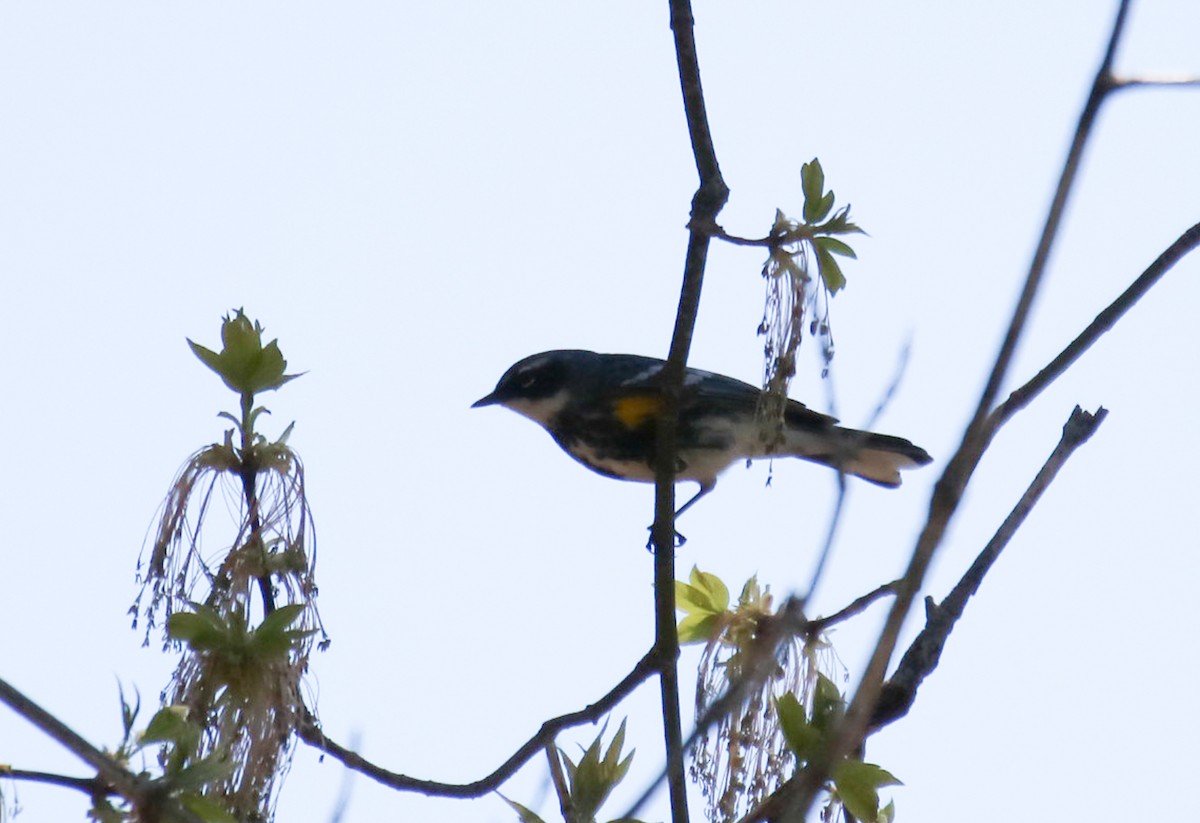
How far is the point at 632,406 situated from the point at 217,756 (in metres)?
3.62

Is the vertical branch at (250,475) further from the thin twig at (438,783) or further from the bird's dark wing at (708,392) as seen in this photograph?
the bird's dark wing at (708,392)

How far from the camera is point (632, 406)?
6.10m

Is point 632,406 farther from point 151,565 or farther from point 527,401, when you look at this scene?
point 151,565

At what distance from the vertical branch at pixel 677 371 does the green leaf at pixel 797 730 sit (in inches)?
9.2

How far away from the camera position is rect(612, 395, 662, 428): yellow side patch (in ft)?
19.8

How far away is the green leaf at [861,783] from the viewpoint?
2.92m

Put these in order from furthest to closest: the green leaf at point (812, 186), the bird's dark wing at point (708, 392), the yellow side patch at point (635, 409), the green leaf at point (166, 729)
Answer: the bird's dark wing at point (708, 392), the yellow side patch at point (635, 409), the green leaf at point (812, 186), the green leaf at point (166, 729)

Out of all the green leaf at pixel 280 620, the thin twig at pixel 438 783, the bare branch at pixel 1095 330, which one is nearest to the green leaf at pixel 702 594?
the thin twig at pixel 438 783

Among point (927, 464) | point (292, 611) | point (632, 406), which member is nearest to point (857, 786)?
point (292, 611)

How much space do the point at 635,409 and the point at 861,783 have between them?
3244 millimetres

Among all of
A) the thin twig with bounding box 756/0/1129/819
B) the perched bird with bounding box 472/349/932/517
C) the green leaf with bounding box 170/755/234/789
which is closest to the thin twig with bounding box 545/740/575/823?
the green leaf with bounding box 170/755/234/789

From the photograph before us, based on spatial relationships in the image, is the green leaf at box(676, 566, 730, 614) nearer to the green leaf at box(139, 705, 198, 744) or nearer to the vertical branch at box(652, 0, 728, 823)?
the vertical branch at box(652, 0, 728, 823)

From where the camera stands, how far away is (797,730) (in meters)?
2.99

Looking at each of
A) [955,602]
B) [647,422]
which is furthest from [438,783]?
[647,422]
